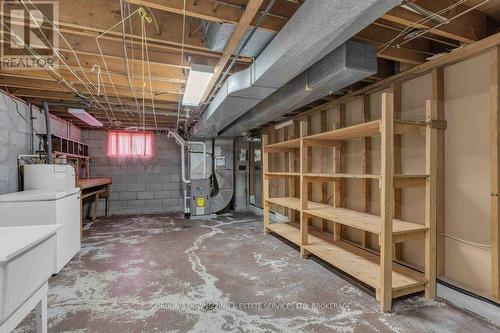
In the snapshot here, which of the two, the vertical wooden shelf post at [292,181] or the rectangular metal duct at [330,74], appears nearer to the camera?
the rectangular metal duct at [330,74]

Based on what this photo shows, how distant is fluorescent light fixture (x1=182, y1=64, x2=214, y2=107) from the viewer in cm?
233

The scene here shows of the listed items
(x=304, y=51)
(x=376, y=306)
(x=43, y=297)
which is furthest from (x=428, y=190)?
(x=43, y=297)

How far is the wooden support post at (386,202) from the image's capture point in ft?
6.48

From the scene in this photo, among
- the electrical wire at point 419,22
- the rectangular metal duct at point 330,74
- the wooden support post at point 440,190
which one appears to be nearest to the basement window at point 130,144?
the rectangular metal duct at point 330,74

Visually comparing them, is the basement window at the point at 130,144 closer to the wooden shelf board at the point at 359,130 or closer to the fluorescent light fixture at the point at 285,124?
the fluorescent light fixture at the point at 285,124

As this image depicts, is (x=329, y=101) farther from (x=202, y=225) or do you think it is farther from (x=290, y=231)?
(x=202, y=225)

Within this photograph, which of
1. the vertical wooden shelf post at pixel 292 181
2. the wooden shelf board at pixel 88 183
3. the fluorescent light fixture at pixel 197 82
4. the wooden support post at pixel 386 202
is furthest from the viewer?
the vertical wooden shelf post at pixel 292 181

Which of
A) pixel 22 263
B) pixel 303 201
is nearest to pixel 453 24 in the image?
pixel 303 201

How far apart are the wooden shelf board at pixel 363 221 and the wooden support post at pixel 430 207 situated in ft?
0.28

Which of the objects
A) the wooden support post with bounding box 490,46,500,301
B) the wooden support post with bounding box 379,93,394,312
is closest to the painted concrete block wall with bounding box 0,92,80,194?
the wooden support post with bounding box 379,93,394,312

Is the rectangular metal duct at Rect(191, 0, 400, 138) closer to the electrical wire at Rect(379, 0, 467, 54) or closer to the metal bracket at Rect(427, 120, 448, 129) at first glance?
the electrical wire at Rect(379, 0, 467, 54)

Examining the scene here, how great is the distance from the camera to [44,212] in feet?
8.38

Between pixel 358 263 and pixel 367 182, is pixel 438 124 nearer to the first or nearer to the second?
pixel 367 182

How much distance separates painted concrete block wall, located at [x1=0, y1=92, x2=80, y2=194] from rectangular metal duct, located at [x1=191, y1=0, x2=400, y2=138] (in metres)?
2.76
